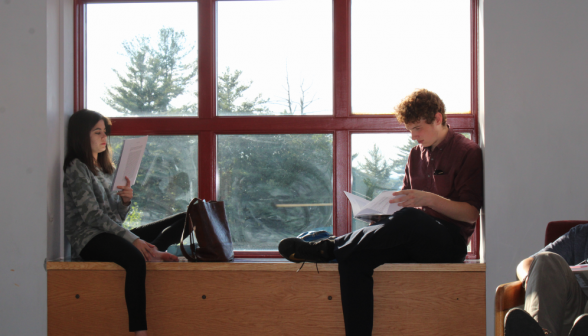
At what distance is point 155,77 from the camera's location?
2.63 meters

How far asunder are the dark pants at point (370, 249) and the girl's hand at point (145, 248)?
955 millimetres

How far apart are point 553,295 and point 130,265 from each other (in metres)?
1.76

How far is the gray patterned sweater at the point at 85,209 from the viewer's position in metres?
2.19

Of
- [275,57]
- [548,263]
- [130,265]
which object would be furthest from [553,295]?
[275,57]

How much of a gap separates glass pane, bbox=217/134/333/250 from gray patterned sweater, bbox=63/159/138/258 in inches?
25.2

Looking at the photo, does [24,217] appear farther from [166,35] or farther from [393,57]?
[393,57]

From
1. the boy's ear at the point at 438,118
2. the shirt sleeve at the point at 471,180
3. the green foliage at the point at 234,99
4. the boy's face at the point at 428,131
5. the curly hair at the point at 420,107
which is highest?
the green foliage at the point at 234,99

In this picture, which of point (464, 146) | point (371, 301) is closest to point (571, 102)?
point (464, 146)

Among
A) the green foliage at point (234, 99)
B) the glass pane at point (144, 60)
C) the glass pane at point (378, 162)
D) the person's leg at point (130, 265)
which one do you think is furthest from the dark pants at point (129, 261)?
the glass pane at point (378, 162)

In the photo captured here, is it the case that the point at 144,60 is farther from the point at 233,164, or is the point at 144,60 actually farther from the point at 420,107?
the point at 420,107

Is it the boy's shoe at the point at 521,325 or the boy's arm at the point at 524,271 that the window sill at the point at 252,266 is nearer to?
the boy's arm at the point at 524,271

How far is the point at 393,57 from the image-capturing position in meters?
2.56

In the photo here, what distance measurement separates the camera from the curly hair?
2150 mm

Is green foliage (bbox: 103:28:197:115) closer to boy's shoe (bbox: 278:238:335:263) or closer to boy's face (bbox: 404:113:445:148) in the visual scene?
boy's shoe (bbox: 278:238:335:263)
